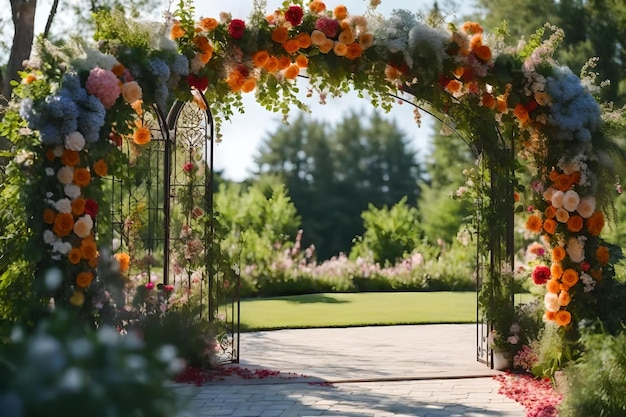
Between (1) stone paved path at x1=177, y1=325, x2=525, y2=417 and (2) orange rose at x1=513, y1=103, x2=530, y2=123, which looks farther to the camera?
(2) orange rose at x1=513, y1=103, x2=530, y2=123

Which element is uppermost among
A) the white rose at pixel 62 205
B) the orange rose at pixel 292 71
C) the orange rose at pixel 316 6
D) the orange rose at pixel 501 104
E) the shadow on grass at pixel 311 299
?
the orange rose at pixel 316 6

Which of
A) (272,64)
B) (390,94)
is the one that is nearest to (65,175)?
(272,64)

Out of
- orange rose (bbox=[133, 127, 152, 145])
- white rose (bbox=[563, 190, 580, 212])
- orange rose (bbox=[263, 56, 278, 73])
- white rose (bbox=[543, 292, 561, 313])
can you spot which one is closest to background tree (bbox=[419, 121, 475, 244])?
white rose (bbox=[543, 292, 561, 313])

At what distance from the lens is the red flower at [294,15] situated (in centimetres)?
680

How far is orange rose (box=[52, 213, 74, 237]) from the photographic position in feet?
18.9

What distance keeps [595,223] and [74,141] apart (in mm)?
4028

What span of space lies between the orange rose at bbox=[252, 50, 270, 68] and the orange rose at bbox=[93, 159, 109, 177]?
Result: 5.02ft

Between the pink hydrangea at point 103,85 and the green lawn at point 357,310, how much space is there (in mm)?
5586

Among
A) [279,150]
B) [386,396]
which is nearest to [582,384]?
[386,396]

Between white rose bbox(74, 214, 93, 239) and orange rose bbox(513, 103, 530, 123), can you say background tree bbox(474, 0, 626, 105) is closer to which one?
orange rose bbox(513, 103, 530, 123)

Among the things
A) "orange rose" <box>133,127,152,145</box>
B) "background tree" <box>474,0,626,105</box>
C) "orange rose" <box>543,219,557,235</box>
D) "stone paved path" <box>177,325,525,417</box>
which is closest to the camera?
"stone paved path" <box>177,325,525,417</box>

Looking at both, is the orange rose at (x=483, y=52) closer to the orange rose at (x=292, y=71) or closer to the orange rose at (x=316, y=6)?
the orange rose at (x=316, y=6)

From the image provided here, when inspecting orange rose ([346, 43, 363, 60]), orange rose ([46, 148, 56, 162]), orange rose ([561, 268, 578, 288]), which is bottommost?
orange rose ([561, 268, 578, 288])

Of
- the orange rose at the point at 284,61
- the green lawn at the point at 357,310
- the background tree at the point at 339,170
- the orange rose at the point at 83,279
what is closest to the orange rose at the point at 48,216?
the orange rose at the point at 83,279
